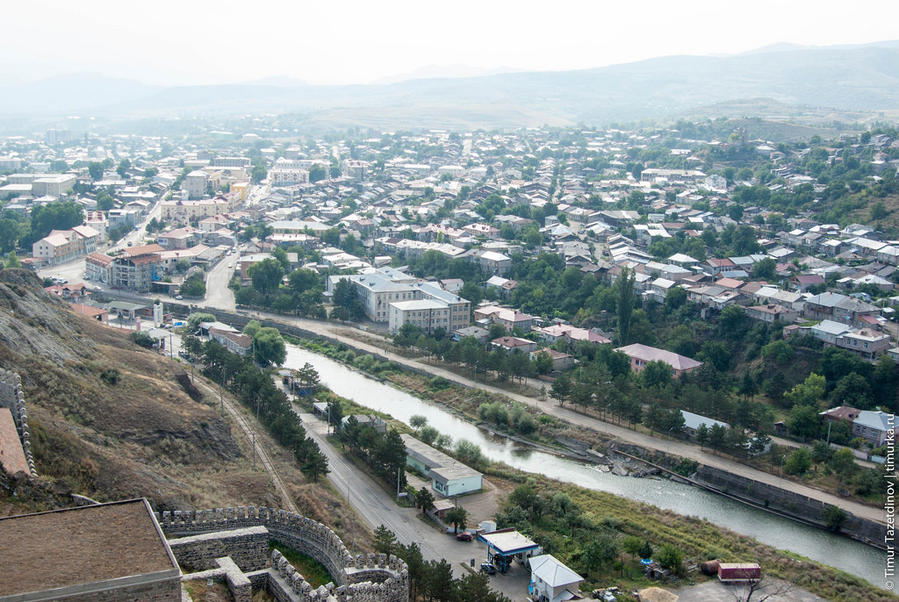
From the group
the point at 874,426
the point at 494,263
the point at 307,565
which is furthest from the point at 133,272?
the point at 874,426

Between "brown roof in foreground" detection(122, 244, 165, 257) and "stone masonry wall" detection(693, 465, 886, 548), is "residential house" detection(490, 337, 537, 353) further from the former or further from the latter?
"brown roof in foreground" detection(122, 244, 165, 257)

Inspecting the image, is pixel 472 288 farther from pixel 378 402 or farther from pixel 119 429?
pixel 119 429

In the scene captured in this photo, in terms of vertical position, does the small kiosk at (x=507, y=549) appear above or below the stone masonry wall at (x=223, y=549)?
below

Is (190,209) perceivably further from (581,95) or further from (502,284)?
(581,95)

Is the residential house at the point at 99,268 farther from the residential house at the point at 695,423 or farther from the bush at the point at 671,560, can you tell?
the bush at the point at 671,560

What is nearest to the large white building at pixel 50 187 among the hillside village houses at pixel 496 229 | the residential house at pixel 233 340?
the hillside village houses at pixel 496 229

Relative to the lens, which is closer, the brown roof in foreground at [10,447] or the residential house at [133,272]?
the brown roof in foreground at [10,447]

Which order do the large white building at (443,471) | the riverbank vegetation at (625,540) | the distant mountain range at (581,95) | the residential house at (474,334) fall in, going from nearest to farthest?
the riverbank vegetation at (625,540)
the large white building at (443,471)
the residential house at (474,334)
the distant mountain range at (581,95)
